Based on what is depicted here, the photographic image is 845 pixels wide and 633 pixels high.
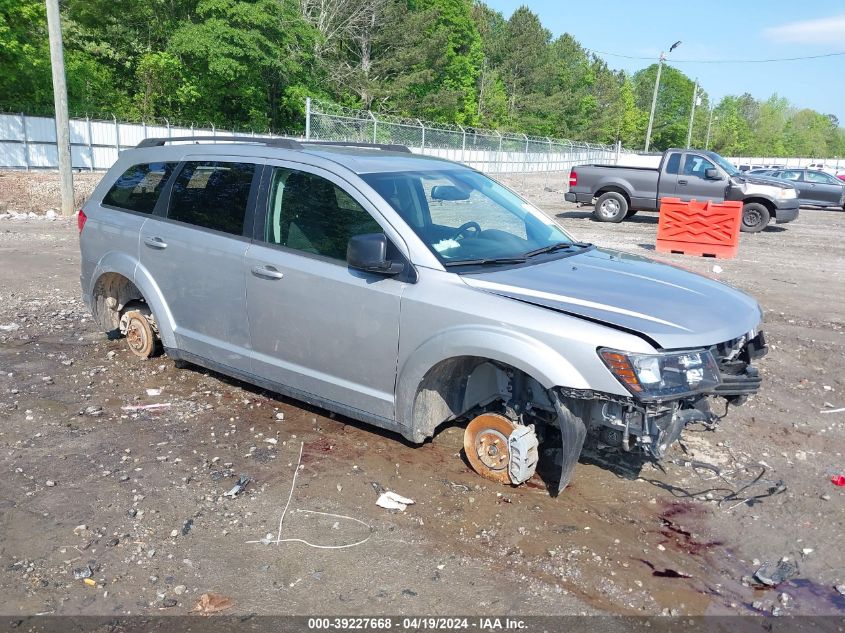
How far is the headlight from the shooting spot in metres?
3.48

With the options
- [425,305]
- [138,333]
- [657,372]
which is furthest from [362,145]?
[657,372]

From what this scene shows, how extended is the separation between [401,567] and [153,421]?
2529 mm

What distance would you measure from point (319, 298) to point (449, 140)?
2729cm

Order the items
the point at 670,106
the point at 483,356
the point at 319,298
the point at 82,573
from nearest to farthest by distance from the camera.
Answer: the point at 82,573 < the point at 483,356 < the point at 319,298 < the point at 670,106

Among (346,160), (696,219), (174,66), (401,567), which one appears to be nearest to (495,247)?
(346,160)

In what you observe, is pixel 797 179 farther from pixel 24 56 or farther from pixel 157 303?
pixel 24 56

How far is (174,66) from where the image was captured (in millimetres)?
39844

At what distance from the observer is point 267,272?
4.70 meters

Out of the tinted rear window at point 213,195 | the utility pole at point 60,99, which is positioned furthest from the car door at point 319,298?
the utility pole at point 60,99

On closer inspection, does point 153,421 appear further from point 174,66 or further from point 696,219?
point 174,66

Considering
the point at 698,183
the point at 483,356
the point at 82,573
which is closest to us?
the point at 82,573

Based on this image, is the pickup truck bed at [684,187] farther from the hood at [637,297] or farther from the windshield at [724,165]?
the hood at [637,297]

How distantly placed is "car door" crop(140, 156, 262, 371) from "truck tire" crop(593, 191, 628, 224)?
1560cm

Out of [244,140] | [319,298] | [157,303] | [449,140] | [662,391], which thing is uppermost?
[449,140]
